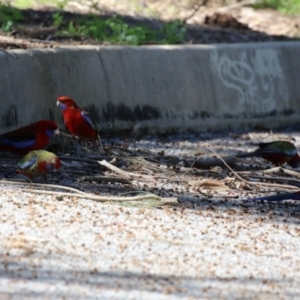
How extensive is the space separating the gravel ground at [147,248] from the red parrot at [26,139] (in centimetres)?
59

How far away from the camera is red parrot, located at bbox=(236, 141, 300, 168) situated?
8602mm

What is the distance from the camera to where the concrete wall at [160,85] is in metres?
9.09

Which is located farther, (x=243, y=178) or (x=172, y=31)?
(x=172, y=31)

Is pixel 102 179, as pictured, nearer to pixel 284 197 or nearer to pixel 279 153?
pixel 284 197

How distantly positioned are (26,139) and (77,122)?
975 millimetres

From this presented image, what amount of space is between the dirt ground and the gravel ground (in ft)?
12.8

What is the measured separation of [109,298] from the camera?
4301 mm

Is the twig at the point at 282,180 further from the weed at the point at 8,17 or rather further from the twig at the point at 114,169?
the weed at the point at 8,17

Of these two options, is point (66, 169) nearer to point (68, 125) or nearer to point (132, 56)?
point (68, 125)

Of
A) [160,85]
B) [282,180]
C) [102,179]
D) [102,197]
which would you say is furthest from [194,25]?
[102,197]

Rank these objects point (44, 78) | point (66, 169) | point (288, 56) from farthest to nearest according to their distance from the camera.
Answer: point (288, 56), point (44, 78), point (66, 169)

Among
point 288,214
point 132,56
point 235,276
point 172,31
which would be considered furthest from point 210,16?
point 235,276

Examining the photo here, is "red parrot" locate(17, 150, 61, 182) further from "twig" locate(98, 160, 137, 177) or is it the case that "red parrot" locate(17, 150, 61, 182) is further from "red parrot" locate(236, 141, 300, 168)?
"red parrot" locate(236, 141, 300, 168)

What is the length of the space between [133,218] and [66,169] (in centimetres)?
160
